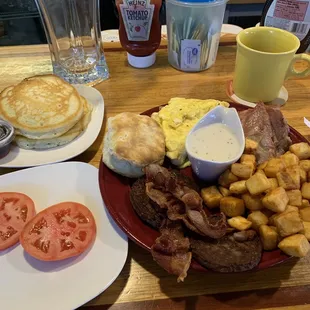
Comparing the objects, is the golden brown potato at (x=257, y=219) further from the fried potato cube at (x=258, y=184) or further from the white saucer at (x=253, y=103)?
the white saucer at (x=253, y=103)

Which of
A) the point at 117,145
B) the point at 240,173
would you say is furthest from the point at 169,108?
the point at 240,173

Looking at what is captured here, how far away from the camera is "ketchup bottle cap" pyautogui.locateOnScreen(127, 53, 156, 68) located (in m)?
1.96

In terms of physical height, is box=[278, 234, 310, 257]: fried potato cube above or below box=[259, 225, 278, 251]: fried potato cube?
above

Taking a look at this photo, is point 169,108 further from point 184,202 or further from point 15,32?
point 15,32

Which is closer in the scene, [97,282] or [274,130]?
[97,282]

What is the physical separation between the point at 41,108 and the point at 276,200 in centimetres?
96

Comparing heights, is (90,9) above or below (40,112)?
above

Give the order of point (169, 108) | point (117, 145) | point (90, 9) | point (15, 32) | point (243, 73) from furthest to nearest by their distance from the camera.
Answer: point (15, 32) → point (90, 9) → point (243, 73) → point (169, 108) → point (117, 145)

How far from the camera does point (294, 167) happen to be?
3.66 feet

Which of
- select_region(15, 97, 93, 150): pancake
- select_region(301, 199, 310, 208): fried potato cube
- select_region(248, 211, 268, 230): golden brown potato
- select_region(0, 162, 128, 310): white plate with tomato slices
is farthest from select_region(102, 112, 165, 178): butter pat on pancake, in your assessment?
select_region(301, 199, 310, 208): fried potato cube

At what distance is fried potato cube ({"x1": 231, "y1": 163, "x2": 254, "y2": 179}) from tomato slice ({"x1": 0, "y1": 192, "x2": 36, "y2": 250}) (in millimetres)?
664

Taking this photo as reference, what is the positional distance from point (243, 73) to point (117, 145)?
80 centimetres

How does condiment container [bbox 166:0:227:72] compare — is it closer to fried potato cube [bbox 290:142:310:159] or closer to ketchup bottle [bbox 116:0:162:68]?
ketchup bottle [bbox 116:0:162:68]

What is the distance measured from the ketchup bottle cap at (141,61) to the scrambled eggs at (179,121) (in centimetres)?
60
